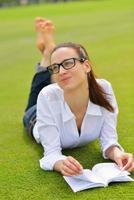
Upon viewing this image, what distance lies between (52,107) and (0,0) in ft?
177

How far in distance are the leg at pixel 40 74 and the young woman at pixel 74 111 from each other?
63 centimetres

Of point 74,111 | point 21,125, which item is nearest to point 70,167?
point 74,111

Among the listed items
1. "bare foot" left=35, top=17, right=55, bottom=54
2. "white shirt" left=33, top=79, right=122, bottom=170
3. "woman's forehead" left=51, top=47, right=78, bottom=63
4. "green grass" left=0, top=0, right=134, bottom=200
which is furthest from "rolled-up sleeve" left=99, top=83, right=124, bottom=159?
"bare foot" left=35, top=17, right=55, bottom=54

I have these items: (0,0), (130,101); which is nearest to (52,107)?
(130,101)

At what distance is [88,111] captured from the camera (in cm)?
327

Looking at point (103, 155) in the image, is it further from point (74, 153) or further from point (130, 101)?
point (130, 101)

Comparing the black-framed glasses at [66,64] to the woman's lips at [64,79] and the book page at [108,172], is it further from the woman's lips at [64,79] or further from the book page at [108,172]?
the book page at [108,172]

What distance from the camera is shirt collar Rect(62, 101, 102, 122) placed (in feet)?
10.5

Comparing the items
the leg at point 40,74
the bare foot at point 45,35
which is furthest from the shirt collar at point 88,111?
the bare foot at point 45,35

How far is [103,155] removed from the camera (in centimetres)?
328

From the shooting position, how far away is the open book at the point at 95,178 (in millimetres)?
2805

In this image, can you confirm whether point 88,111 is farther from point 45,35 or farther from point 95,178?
point 45,35

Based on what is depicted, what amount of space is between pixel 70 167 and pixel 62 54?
709 mm

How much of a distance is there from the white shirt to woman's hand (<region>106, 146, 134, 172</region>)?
41 millimetres
